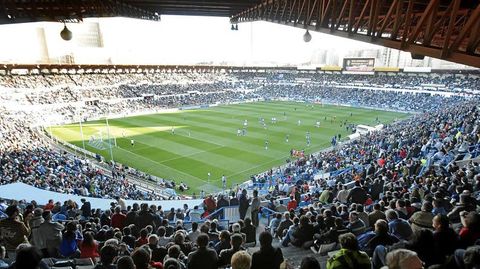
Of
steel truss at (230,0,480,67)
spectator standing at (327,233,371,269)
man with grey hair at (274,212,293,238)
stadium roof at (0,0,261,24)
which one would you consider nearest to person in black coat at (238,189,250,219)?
man with grey hair at (274,212,293,238)

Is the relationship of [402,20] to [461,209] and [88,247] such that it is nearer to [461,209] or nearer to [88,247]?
[461,209]

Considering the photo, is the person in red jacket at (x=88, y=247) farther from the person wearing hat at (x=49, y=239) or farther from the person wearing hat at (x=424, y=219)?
the person wearing hat at (x=424, y=219)

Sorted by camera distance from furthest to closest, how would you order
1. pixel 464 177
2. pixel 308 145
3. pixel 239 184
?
pixel 308 145, pixel 239 184, pixel 464 177

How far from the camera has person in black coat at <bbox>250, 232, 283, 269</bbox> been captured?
3.80 meters

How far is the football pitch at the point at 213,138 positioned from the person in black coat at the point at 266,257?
18.6 metres

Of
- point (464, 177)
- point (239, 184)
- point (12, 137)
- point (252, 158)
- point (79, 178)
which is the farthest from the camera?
point (252, 158)

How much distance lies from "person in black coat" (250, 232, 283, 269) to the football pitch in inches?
731

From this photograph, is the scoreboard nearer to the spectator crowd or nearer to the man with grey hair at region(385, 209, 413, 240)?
the spectator crowd

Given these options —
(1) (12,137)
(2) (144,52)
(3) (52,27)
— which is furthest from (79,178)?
(2) (144,52)

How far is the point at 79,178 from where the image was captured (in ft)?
63.2

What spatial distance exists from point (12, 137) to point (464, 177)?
1197 inches

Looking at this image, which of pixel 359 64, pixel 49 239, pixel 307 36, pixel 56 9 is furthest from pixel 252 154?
pixel 359 64

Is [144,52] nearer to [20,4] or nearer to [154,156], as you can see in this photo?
[154,156]

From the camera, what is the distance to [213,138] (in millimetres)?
35844
